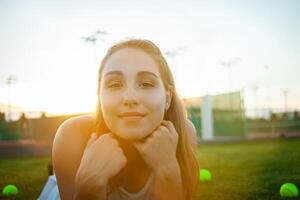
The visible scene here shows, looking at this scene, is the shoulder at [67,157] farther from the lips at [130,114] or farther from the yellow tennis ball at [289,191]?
the yellow tennis ball at [289,191]

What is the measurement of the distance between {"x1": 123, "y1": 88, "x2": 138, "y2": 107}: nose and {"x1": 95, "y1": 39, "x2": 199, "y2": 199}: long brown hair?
0.34 meters

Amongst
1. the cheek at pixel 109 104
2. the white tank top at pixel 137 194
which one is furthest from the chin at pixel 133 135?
the white tank top at pixel 137 194

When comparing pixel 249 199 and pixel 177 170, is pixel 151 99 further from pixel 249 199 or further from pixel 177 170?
pixel 249 199

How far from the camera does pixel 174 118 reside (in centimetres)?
246

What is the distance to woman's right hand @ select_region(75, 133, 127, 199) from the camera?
1.90 m

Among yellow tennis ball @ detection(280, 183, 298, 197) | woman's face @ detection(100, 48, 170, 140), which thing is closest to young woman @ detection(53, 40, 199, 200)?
woman's face @ detection(100, 48, 170, 140)

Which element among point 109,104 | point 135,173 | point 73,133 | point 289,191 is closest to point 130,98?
point 109,104

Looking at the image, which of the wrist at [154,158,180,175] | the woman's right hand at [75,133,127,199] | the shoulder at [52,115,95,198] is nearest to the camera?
the woman's right hand at [75,133,127,199]

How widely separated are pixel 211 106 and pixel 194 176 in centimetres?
3637

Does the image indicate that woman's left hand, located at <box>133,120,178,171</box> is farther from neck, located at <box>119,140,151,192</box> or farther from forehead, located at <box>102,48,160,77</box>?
forehead, located at <box>102,48,160,77</box>

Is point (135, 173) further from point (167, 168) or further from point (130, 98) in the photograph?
point (130, 98)

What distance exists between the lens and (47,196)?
4.69 m

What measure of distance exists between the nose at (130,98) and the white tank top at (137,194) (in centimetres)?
47

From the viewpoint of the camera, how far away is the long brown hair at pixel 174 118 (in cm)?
224
